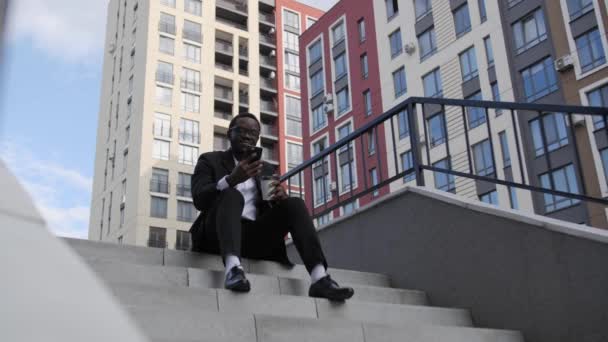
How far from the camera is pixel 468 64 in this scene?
79.8 ft

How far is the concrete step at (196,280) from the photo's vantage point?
3.12 meters

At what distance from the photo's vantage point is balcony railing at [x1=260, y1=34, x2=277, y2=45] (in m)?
45.5

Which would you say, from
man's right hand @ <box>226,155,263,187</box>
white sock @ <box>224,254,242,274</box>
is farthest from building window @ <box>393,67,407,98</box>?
white sock @ <box>224,254,242,274</box>

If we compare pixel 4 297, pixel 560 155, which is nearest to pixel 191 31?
pixel 560 155

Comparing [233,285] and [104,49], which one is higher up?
[104,49]

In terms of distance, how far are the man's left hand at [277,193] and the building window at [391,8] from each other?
26.5 metres

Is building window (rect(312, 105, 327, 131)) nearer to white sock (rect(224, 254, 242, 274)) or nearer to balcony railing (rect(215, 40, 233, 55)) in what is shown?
balcony railing (rect(215, 40, 233, 55))

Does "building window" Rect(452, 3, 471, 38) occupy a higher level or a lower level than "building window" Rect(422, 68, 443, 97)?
higher

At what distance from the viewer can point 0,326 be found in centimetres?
62

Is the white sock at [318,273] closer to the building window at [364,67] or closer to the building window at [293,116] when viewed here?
the building window at [364,67]

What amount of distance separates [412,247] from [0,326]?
12.9 feet

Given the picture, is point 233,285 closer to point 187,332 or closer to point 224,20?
point 187,332

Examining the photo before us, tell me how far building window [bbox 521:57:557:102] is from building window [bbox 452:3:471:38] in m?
3.80

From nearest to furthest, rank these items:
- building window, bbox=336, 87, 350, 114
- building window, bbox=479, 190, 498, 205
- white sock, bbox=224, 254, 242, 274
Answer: white sock, bbox=224, 254, 242, 274 < building window, bbox=479, 190, 498, 205 < building window, bbox=336, 87, 350, 114
